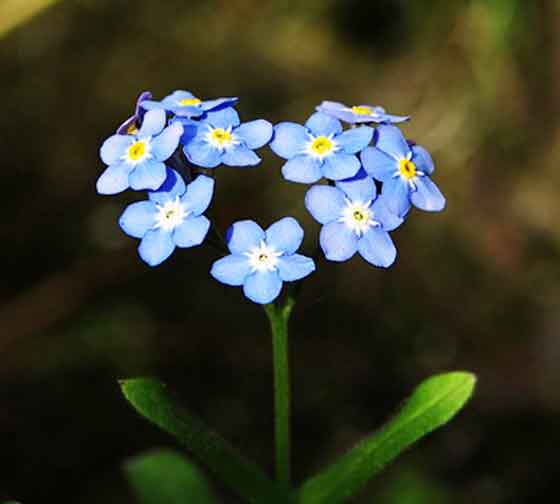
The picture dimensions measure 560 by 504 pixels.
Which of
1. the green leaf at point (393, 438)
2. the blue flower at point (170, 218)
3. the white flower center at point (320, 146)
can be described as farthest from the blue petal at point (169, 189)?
the green leaf at point (393, 438)

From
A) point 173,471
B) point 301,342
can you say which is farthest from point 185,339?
point 173,471

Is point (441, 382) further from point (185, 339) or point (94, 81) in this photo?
point (94, 81)

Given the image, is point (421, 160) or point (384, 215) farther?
point (421, 160)

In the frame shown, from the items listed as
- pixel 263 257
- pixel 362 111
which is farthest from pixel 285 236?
pixel 362 111

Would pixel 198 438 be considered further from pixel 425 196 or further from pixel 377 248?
pixel 425 196

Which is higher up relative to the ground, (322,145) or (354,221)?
(322,145)

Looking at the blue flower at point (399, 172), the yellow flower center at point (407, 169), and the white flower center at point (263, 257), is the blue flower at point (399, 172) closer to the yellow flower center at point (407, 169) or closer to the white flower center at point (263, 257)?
the yellow flower center at point (407, 169)
